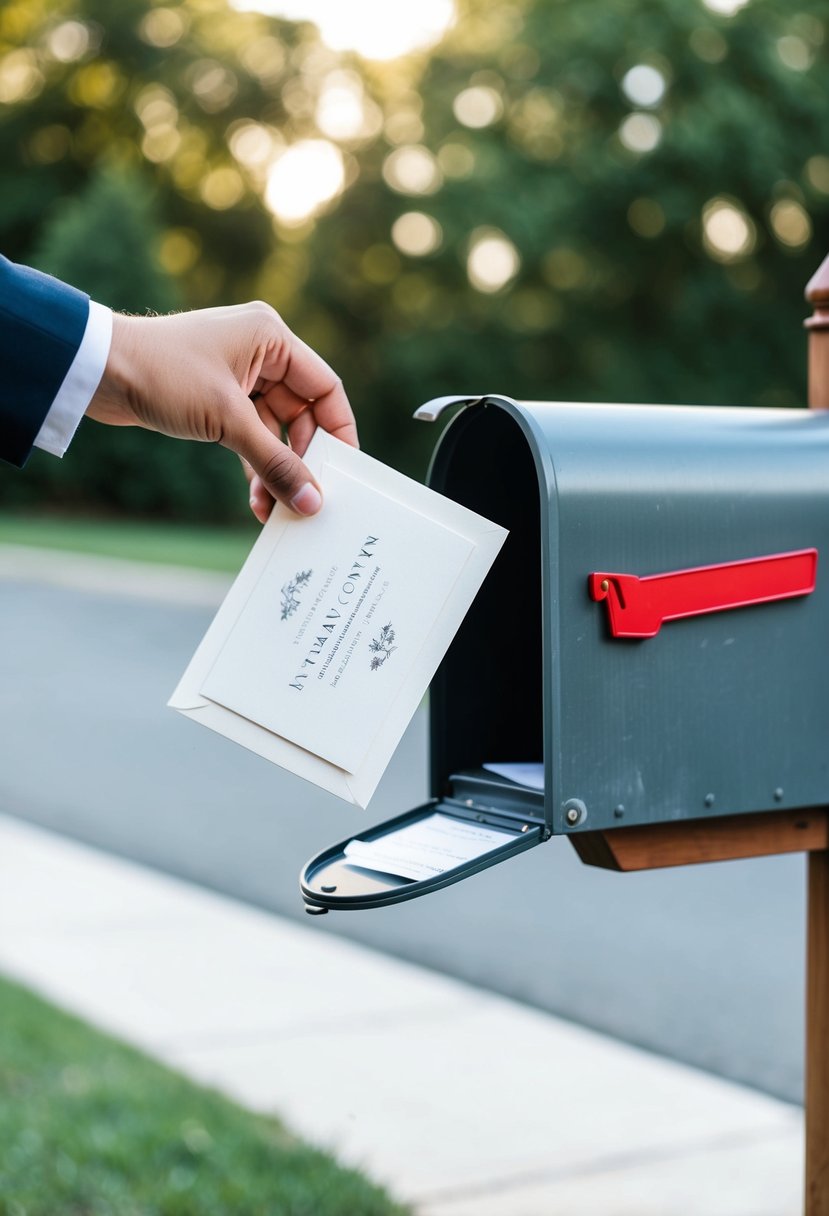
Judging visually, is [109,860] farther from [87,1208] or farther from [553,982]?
[87,1208]

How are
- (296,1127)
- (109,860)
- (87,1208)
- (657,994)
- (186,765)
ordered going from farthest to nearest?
(186,765) → (109,860) → (657,994) → (296,1127) → (87,1208)

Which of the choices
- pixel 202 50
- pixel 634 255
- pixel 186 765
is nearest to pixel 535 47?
pixel 634 255

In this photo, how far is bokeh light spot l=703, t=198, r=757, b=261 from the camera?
25.9 m

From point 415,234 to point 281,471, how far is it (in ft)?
91.2

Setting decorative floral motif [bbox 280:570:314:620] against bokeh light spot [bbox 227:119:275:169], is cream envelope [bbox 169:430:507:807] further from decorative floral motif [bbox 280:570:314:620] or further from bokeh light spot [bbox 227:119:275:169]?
bokeh light spot [bbox 227:119:275:169]

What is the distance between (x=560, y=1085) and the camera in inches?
132

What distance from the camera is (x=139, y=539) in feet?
69.3

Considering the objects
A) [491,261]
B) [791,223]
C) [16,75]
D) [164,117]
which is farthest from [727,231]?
[16,75]

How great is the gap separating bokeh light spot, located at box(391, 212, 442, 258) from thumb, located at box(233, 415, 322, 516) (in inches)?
1076

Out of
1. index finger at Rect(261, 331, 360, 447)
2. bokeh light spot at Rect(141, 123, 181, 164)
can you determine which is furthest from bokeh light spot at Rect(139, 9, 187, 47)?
index finger at Rect(261, 331, 360, 447)

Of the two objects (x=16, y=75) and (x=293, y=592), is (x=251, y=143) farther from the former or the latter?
(x=293, y=592)

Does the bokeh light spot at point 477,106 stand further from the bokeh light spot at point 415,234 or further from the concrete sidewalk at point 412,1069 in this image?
the concrete sidewalk at point 412,1069

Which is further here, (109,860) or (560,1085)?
(109,860)

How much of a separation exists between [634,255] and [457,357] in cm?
374
